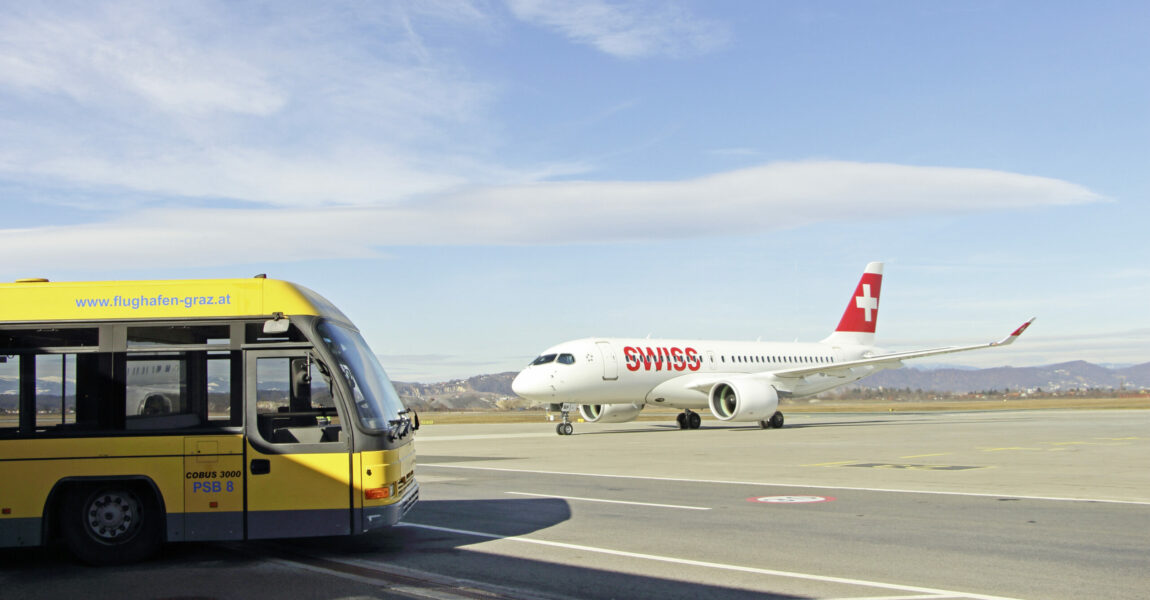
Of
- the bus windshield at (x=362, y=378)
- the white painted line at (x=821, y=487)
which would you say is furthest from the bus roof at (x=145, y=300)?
the white painted line at (x=821, y=487)

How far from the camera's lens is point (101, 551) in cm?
932

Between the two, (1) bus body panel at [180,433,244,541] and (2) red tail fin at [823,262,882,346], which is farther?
(2) red tail fin at [823,262,882,346]

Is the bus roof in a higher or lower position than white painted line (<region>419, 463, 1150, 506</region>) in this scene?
higher

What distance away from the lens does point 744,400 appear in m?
36.0

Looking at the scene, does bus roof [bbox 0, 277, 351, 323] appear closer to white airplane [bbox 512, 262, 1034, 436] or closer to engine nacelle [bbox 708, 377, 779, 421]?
white airplane [bbox 512, 262, 1034, 436]

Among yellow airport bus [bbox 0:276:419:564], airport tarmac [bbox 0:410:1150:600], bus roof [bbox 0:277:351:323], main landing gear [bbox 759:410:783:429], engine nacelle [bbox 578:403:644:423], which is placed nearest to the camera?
airport tarmac [bbox 0:410:1150:600]

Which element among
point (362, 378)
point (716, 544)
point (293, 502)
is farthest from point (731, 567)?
point (293, 502)

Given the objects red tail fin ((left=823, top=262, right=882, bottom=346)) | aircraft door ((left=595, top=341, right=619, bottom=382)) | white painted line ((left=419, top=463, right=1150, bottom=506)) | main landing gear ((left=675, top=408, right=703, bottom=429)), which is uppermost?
red tail fin ((left=823, top=262, right=882, bottom=346))

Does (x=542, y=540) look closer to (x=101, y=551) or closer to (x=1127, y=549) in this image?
(x=101, y=551)

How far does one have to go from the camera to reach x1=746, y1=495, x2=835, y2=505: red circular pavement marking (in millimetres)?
13703

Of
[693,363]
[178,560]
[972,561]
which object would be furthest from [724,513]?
[693,363]

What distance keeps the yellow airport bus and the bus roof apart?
13mm

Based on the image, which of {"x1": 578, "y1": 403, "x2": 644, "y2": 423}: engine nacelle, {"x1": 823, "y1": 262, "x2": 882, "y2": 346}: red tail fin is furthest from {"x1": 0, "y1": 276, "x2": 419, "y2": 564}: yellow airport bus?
{"x1": 823, "y1": 262, "x2": 882, "y2": 346}: red tail fin

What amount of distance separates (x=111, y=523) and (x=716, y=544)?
6024mm
